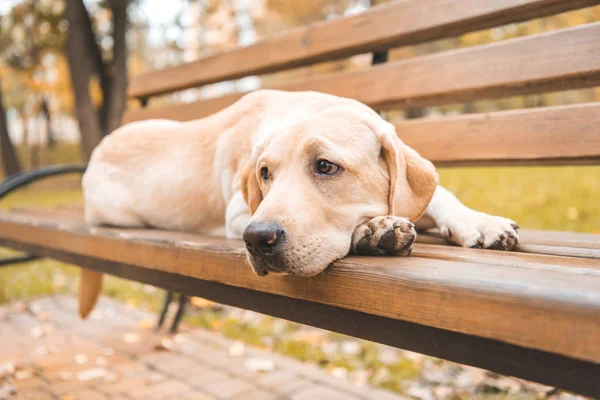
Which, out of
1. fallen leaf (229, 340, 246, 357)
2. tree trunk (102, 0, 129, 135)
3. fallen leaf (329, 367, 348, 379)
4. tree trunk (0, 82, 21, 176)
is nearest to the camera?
fallen leaf (329, 367, 348, 379)

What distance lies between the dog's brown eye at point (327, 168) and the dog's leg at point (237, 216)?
26.2 inches

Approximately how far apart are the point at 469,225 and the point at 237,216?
1059 millimetres

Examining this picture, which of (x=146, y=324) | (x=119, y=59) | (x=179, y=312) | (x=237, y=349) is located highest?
(x=119, y=59)

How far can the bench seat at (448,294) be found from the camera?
3.69 feet

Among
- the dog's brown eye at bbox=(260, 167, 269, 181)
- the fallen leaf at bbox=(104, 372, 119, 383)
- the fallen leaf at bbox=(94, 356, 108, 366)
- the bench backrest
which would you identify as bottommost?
the fallen leaf at bbox=(94, 356, 108, 366)

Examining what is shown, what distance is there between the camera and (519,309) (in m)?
1.15

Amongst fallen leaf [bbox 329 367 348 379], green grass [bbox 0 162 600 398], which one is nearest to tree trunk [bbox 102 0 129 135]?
green grass [bbox 0 162 600 398]

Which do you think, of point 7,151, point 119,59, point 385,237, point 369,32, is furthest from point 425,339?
point 7,151

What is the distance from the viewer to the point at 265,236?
65.9 inches

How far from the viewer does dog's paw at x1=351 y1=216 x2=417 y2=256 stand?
5.70 feet

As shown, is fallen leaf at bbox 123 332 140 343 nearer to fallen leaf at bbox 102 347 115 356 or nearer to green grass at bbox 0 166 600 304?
fallen leaf at bbox 102 347 115 356

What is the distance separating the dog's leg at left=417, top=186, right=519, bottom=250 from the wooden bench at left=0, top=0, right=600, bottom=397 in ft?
0.25

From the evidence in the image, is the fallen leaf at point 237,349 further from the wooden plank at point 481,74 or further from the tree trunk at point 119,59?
the tree trunk at point 119,59

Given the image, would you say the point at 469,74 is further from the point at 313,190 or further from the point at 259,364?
the point at 259,364
